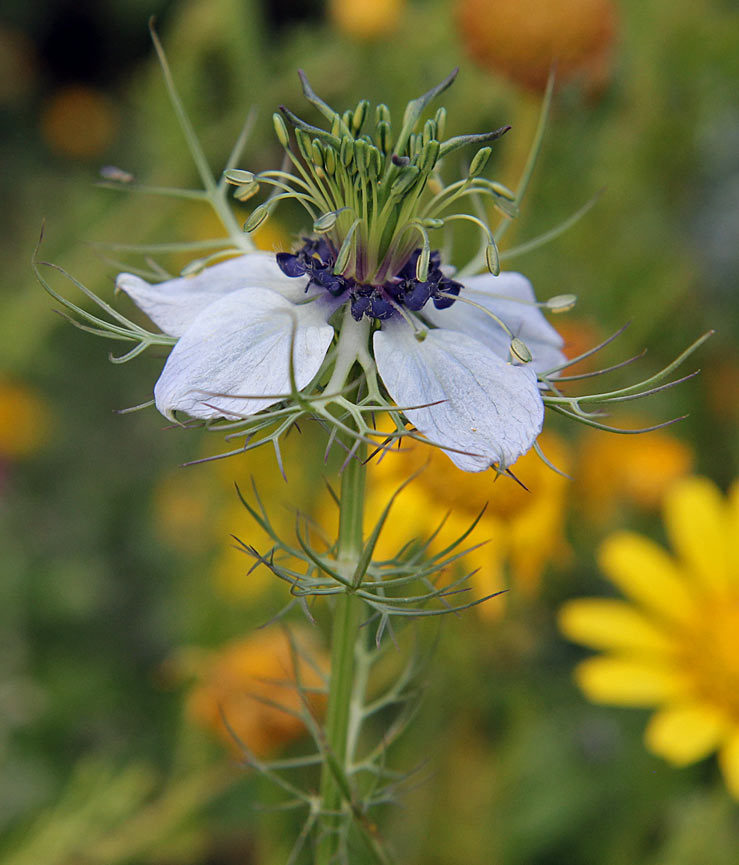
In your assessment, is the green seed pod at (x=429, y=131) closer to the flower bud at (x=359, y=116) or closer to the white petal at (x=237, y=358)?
the flower bud at (x=359, y=116)

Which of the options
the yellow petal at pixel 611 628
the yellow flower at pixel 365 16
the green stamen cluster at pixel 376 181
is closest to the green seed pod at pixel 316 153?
the green stamen cluster at pixel 376 181

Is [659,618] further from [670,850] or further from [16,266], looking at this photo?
[16,266]

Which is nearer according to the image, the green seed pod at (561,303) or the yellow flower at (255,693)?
the green seed pod at (561,303)

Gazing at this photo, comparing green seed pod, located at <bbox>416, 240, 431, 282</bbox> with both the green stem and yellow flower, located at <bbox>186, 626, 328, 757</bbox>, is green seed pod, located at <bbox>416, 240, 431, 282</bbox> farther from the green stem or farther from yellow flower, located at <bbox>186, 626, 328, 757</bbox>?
yellow flower, located at <bbox>186, 626, 328, 757</bbox>

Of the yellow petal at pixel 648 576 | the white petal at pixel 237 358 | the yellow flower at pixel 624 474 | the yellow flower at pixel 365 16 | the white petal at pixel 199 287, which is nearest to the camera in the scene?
the white petal at pixel 237 358

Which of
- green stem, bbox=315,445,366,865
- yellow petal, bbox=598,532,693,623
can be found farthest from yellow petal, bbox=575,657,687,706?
green stem, bbox=315,445,366,865

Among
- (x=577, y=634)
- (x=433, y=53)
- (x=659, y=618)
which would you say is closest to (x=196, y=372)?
(x=577, y=634)
